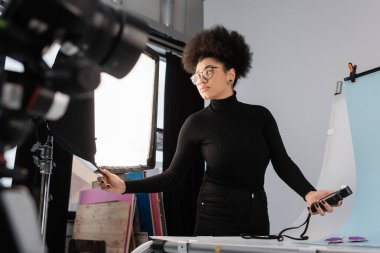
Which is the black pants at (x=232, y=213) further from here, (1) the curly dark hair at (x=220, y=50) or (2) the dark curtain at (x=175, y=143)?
(2) the dark curtain at (x=175, y=143)

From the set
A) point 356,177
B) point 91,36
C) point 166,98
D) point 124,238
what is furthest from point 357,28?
point 91,36

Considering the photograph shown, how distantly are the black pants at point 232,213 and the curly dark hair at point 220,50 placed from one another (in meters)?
0.56

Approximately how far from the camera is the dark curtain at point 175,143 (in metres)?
3.19

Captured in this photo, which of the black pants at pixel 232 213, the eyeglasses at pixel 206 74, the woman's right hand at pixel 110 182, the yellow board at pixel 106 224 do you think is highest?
the eyeglasses at pixel 206 74

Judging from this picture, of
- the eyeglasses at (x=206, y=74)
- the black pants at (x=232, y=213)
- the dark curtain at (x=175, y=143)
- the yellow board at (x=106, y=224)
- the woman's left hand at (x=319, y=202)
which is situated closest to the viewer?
the woman's left hand at (x=319, y=202)

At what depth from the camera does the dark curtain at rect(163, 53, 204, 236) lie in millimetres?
3191

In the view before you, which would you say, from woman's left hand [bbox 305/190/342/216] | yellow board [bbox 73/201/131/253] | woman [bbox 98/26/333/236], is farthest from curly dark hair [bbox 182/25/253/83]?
yellow board [bbox 73/201/131/253]

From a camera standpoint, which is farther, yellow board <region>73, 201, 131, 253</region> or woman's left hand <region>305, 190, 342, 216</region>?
yellow board <region>73, 201, 131, 253</region>

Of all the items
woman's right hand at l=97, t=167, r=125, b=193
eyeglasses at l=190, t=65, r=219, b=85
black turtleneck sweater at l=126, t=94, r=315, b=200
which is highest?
eyeglasses at l=190, t=65, r=219, b=85

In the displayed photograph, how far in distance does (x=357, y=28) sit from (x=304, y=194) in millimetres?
1698

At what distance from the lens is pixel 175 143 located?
3.29 meters

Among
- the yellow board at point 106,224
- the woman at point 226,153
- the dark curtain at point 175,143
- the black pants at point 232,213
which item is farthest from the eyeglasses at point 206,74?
the dark curtain at point 175,143

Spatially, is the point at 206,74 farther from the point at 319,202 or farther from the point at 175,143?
the point at 175,143

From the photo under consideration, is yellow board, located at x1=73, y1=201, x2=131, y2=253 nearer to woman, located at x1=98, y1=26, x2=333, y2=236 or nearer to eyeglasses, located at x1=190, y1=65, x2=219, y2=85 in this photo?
woman, located at x1=98, y1=26, x2=333, y2=236
